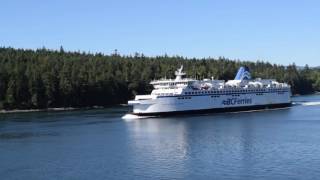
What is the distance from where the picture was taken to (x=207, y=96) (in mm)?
106938

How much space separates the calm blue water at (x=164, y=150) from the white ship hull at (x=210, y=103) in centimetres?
849

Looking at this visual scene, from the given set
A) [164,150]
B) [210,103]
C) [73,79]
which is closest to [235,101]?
[210,103]

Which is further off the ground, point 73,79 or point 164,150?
point 73,79

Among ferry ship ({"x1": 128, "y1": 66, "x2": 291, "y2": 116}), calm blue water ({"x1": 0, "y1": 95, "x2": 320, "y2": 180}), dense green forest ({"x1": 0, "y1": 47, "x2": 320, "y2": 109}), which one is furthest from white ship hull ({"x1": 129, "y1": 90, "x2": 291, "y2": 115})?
dense green forest ({"x1": 0, "y1": 47, "x2": 320, "y2": 109})

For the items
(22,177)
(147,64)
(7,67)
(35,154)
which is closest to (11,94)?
(7,67)

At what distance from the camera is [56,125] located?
3482 inches

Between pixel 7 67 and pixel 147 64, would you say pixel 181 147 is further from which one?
pixel 147 64

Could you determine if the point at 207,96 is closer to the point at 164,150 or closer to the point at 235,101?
the point at 235,101

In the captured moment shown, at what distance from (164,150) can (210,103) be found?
51037mm

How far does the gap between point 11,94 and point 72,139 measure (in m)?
65.0

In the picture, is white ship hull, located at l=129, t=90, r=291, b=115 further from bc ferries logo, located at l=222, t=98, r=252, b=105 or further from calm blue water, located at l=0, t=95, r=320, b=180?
calm blue water, located at l=0, t=95, r=320, b=180

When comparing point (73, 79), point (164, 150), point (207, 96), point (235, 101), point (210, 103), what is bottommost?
point (164, 150)

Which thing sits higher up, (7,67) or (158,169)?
(7,67)

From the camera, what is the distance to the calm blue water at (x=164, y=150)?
45469mm
